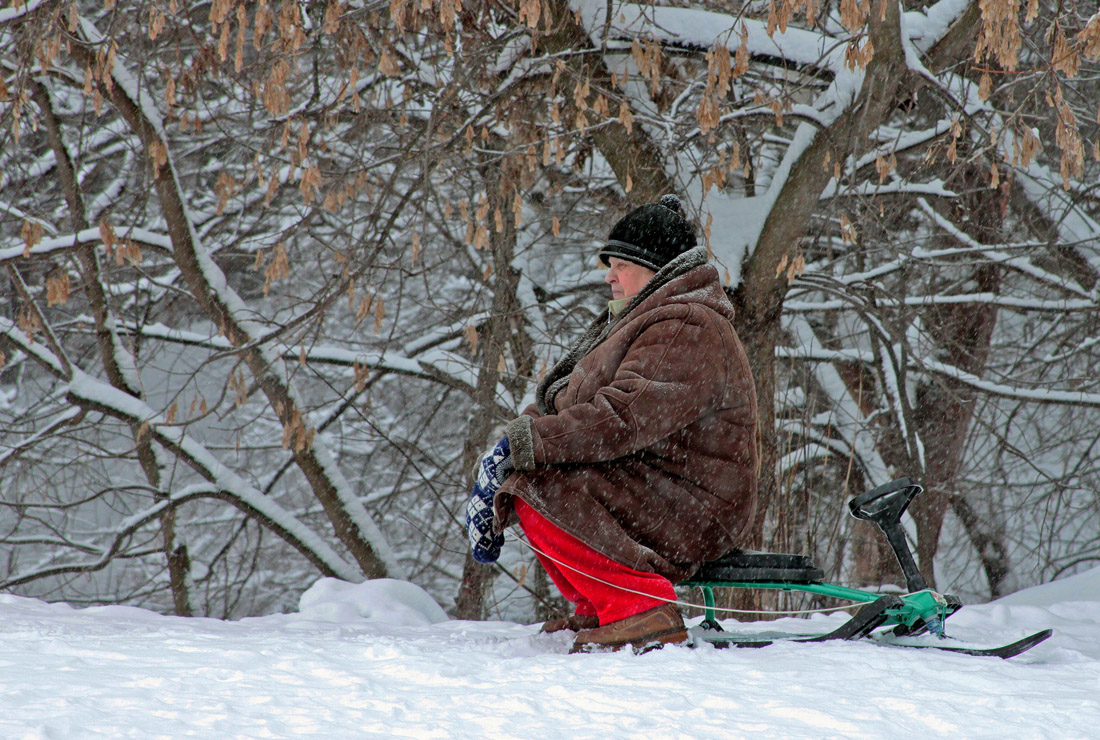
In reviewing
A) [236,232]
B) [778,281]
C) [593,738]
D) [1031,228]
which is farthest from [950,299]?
[593,738]

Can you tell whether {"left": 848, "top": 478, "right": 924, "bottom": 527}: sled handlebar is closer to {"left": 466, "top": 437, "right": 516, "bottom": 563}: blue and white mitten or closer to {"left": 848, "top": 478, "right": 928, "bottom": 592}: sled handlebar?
{"left": 848, "top": 478, "right": 928, "bottom": 592}: sled handlebar

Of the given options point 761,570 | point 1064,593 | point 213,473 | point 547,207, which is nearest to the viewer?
point 761,570

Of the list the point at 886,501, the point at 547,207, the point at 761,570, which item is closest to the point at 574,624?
the point at 761,570

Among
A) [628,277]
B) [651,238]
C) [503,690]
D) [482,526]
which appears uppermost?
[651,238]

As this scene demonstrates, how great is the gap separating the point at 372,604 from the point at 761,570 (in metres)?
1.89

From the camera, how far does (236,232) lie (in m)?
8.22

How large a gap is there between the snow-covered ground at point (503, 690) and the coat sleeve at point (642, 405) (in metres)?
0.58

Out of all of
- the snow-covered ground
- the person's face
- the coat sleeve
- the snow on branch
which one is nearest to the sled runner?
the snow-covered ground

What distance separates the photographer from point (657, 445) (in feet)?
10.0

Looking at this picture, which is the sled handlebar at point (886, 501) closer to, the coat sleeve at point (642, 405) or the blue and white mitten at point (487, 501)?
the coat sleeve at point (642, 405)

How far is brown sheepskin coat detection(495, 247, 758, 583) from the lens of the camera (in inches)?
117

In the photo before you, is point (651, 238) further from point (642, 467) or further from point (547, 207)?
point (547, 207)

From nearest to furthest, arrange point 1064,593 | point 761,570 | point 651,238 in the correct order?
point 761,570 < point 651,238 < point 1064,593

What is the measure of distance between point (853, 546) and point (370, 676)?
5866 millimetres
